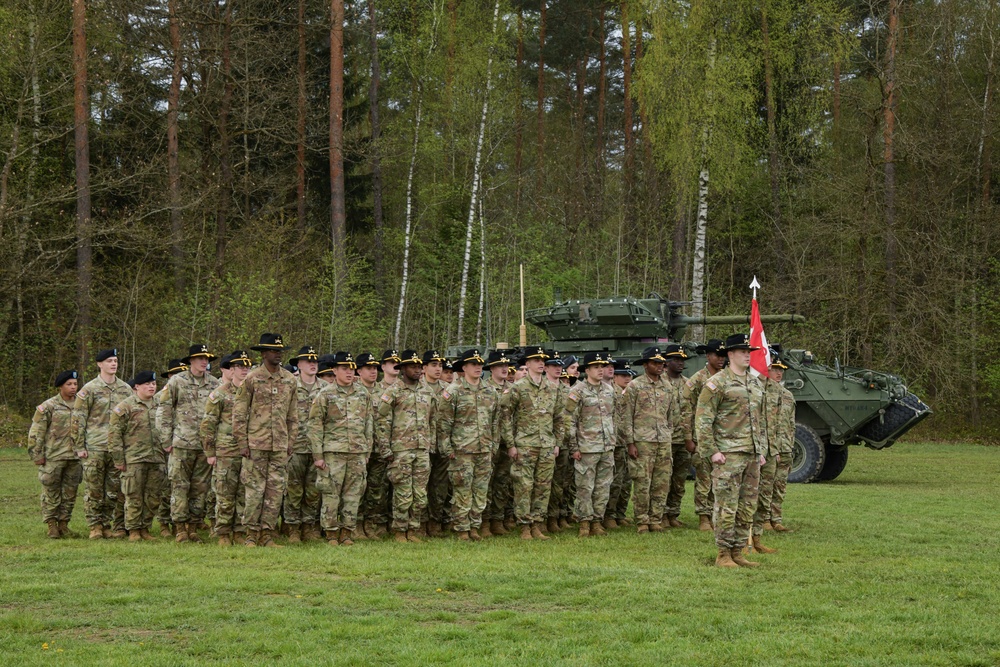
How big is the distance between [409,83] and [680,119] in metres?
10.2

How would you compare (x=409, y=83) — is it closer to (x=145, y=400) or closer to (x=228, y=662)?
(x=145, y=400)

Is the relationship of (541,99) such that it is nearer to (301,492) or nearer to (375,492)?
(375,492)

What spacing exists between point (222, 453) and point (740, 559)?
17.0 feet

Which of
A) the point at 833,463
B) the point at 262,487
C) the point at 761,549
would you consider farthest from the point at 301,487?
the point at 833,463

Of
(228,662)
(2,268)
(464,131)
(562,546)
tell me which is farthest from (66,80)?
(228,662)

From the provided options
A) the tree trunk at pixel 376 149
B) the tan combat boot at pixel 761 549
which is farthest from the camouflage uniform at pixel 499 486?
the tree trunk at pixel 376 149

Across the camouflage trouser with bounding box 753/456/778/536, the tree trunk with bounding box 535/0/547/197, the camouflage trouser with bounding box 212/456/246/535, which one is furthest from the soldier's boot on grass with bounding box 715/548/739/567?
the tree trunk with bounding box 535/0/547/197

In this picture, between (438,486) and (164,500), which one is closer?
(164,500)

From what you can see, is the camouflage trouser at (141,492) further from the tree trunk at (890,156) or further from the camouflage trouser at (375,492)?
the tree trunk at (890,156)

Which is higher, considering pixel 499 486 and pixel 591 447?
pixel 591 447

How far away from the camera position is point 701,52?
27828 mm

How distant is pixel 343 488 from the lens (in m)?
11.1

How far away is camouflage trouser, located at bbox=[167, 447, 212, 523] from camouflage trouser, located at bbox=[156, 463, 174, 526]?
3.9 inches

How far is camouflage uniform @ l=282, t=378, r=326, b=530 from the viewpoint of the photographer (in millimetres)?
11336
